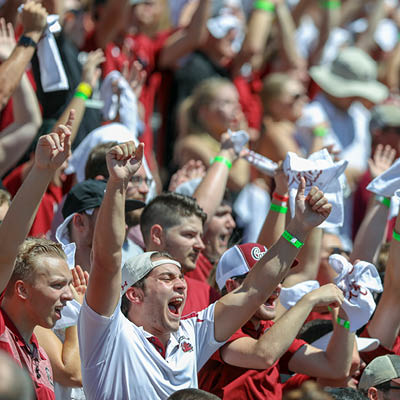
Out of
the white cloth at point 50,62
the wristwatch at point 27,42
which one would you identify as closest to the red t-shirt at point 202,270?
the white cloth at point 50,62

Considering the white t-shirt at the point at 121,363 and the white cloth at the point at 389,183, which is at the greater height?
the white t-shirt at the point at 121,363

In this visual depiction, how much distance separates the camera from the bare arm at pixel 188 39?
7664 mm

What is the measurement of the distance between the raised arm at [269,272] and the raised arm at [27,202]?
1.01m

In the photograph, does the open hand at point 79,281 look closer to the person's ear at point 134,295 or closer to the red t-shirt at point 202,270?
the person's ear at point 134,295

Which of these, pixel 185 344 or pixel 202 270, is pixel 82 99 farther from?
pixel 185 344

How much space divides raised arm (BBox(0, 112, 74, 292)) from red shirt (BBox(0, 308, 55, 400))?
0.74 ft

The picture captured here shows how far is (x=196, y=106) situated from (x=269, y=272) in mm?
3364

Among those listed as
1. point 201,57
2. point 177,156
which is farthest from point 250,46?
point 177,156

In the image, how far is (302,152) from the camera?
7934mm

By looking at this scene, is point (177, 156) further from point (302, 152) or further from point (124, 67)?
point (302, 152)

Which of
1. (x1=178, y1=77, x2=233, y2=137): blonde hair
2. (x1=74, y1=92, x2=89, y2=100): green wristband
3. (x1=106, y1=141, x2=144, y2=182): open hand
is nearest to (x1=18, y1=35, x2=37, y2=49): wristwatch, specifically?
(x1=74, y1=92, x2=89, y2=100): green wristband

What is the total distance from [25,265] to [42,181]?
471 mm

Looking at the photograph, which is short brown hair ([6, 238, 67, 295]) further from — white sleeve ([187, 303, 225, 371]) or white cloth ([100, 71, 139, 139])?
white cloth ([100, 71, 139, 139])

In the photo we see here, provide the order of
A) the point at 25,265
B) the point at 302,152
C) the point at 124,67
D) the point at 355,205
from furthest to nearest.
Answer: the point at 302,152 < the point at 355,205 < the point at 124,67 < the point at 25,265
